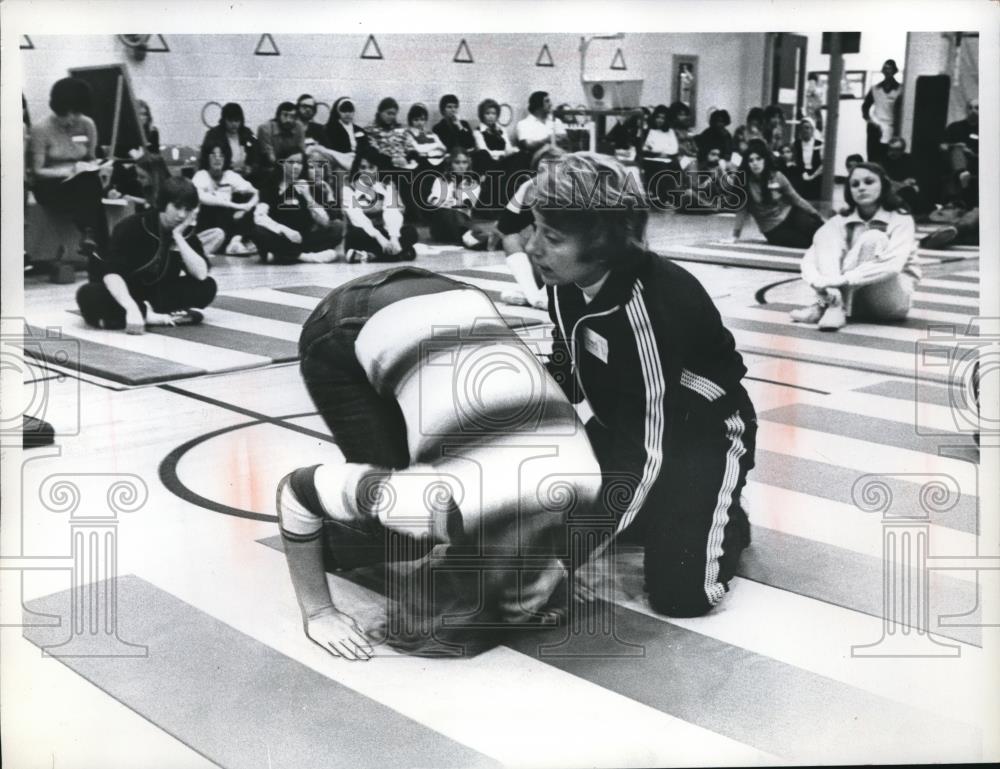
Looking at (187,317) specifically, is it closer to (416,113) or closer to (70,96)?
(70,96)

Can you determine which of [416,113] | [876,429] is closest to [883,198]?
[876,429]

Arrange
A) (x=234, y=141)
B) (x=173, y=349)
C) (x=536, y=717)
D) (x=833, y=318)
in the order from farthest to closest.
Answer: (x=833, y=318)
(x=173, y=349)
(x=234, y=141)
(x=536, y=717)

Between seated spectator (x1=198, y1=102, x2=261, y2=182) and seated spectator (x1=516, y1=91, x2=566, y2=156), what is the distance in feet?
2.14

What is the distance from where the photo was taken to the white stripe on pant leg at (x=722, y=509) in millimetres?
2943

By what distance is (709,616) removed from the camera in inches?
116

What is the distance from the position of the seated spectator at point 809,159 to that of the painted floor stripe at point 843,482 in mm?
668

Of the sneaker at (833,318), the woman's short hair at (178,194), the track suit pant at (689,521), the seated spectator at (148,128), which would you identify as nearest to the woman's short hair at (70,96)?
the seated spectator at (148,128)

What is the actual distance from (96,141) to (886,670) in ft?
7.64

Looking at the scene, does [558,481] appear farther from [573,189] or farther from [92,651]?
[92,651]

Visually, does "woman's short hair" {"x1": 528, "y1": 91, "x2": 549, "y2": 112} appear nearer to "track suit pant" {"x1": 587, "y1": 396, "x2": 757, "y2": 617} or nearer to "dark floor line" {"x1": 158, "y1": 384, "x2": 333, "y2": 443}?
"track suit pant" {"x1": 587, "y1": 396, "x2": 757, "y2": 617}

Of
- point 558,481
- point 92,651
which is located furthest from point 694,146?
point 92,651

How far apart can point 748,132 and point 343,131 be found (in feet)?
3.32

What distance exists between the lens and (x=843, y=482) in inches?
121

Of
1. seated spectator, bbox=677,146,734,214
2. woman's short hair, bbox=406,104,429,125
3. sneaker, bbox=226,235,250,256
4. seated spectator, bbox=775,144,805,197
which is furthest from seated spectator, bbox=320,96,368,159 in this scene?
seated spectator, bbox=775,144,805,197
